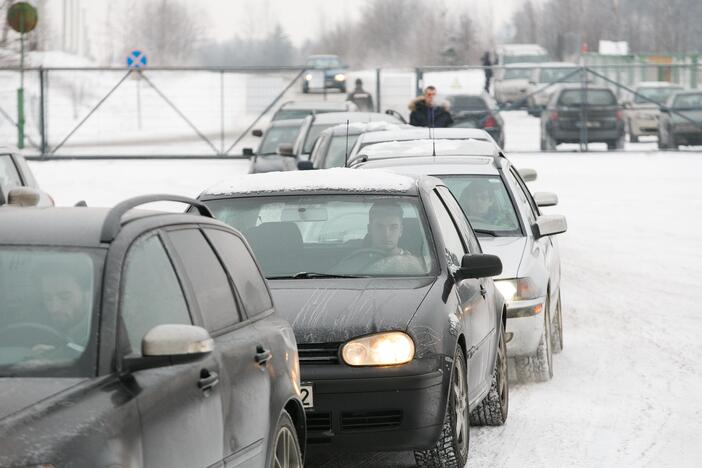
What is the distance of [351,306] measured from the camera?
779 centimetres

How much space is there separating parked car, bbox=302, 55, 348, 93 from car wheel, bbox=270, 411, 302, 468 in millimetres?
31908

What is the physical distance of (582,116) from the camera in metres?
40.2

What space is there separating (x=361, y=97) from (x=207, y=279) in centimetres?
3802

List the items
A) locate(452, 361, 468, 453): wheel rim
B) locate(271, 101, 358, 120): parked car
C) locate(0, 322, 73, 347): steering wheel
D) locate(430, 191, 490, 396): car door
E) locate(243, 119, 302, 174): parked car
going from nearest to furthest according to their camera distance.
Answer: locate(0, 322, 73, 347): steering wheel
locate(452, 361, 468, 453): wheel rim
locate(430, 191, 490, 396): car door
locate(243, 119, 302, 174): parked car
locate(271, 101, 358, 120): parked car

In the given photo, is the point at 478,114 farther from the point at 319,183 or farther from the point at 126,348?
the point at 126,348

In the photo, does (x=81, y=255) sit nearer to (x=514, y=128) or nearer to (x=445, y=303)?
(x=445, y=303)

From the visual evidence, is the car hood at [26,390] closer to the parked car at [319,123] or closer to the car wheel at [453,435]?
the car wheel at [453,435]

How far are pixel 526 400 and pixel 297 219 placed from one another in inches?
93.2

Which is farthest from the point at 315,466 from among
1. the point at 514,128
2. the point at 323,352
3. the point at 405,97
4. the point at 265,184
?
the point at 514,128

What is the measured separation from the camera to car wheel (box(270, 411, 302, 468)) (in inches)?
239

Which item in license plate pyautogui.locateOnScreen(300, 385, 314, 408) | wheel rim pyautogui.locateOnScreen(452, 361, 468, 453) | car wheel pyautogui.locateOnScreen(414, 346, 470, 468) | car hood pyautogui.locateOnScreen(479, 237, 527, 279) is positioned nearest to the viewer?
license plate pyautogui.locateOnScreen(300, 385, 314, 408)

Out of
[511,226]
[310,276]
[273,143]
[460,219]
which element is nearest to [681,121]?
[273,143]

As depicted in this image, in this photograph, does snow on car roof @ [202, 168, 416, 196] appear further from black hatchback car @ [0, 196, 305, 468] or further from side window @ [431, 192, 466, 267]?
black hatchback car @ [0, 196, 305, 468]

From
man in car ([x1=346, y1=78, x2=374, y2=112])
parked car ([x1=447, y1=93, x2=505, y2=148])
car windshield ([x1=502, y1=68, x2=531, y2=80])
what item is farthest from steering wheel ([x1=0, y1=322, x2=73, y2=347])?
car windshield ([x1=502, y1=68, x2=531, y2=80])
